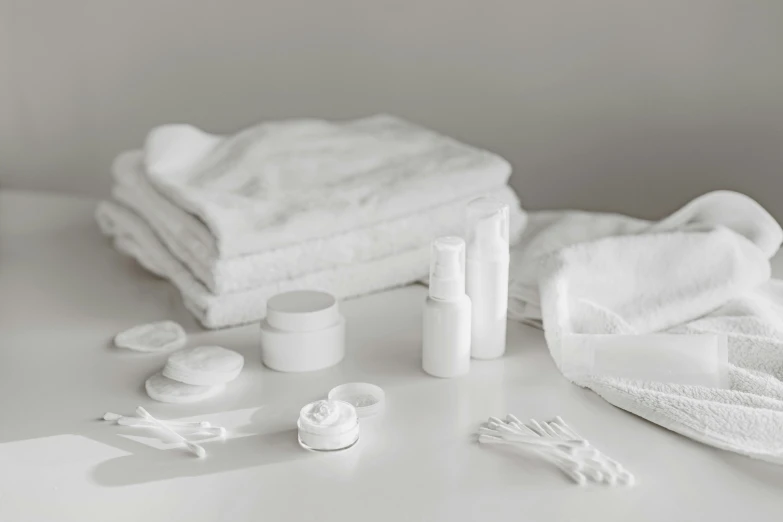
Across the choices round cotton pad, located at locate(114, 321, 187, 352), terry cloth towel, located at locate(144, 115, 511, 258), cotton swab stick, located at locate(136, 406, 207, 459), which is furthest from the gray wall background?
cotton swab stick, located at locate(136, 406, 207, 459)

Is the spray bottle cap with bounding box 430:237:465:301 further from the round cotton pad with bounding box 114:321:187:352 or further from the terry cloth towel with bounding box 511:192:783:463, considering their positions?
the round cotton pad with bounding box 114:321:187:352

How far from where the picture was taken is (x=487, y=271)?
999 millimetres

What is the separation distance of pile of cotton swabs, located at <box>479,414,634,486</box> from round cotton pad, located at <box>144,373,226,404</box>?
0.29m

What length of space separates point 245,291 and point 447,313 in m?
0.28

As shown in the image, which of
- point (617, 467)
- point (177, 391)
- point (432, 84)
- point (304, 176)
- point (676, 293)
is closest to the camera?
point (617, 467)

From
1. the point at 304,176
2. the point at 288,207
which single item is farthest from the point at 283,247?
the point at 304,176

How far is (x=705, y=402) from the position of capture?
33.7 inches

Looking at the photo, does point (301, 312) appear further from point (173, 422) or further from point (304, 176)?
point (304, 176)

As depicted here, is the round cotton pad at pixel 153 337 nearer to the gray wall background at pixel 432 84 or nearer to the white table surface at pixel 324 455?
the white table surface at pixel 324 455

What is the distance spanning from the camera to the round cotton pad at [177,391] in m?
0.93

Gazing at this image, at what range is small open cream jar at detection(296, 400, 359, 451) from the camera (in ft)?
2.71

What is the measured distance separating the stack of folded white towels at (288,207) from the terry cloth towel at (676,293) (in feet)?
0.51

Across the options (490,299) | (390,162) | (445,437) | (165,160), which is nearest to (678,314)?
(490,299)

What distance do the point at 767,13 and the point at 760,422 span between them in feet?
2.67
